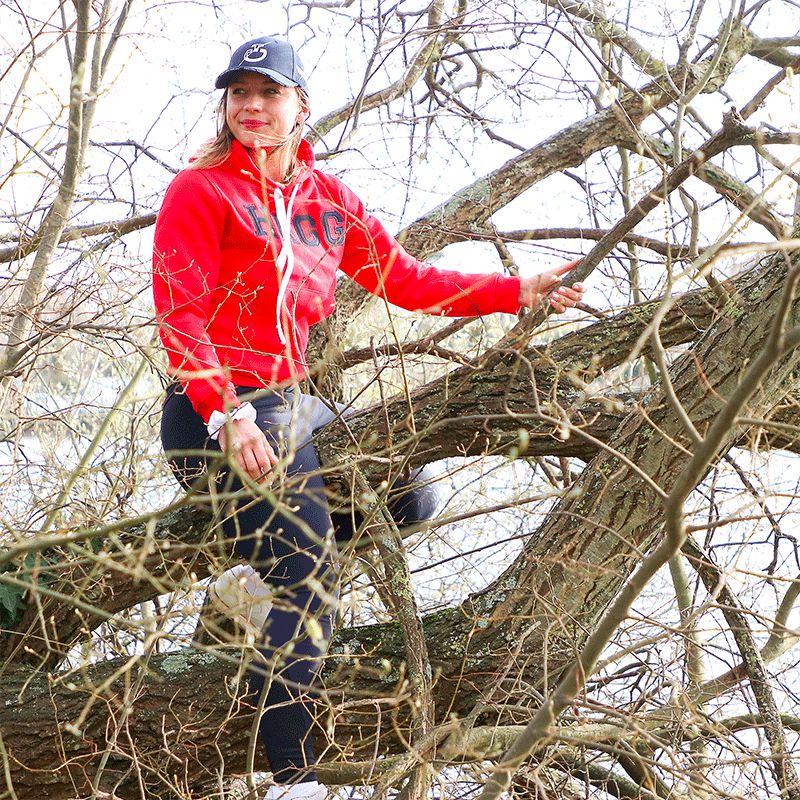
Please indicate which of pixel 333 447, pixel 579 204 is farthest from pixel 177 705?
pixel 579 204

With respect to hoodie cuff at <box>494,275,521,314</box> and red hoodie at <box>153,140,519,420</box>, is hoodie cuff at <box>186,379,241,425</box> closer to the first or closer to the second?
red hoodie at <box>153,140,519,420</box>

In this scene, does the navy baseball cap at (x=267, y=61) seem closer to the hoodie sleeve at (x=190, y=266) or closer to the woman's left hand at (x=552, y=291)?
the hoodie sleeve at (x=190, y=266)

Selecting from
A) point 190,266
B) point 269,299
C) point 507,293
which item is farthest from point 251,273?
point 507,293

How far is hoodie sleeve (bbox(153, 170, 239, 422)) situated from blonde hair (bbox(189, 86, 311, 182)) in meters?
0.06

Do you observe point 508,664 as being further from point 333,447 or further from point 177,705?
point 177,705

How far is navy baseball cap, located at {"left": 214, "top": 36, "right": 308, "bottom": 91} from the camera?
2.65 metres

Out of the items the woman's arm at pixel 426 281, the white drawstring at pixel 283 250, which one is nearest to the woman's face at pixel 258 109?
the white drawstring at pixel 283 250

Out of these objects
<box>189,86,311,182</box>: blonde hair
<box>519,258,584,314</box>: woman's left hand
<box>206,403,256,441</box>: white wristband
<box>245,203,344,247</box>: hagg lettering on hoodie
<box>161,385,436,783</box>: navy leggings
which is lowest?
<box>161,385,436,783</box>: navy leggings

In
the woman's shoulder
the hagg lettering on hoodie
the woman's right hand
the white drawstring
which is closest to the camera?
the white drawstring

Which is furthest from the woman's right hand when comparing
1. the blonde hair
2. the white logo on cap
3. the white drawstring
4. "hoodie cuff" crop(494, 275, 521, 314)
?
the white logo on cap

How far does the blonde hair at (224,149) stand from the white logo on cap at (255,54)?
0.41 ft

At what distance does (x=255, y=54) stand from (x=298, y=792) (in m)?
1.68

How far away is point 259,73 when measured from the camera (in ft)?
8.75

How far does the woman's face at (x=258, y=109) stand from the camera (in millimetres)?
2660
